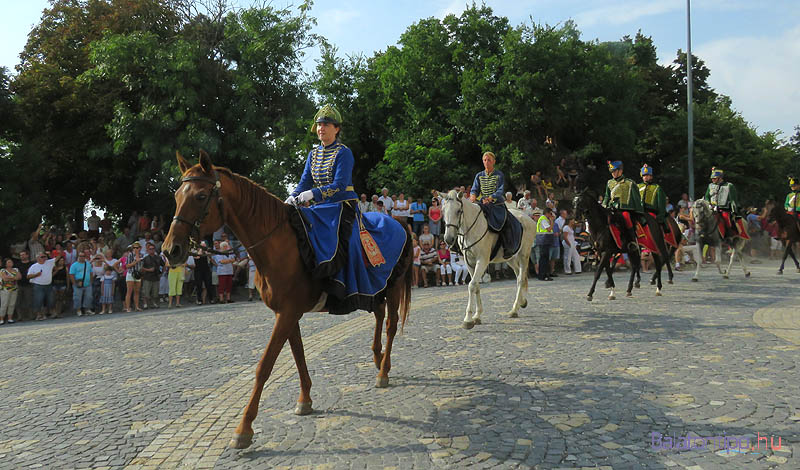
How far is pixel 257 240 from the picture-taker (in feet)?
15.4

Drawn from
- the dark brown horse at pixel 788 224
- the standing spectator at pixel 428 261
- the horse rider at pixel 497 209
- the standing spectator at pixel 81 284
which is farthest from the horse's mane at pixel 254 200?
the dark brown horse at pixel 788 224

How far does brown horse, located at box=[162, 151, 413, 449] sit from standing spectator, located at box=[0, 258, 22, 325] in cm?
1276

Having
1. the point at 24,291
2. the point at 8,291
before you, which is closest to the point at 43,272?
the point at 8,291

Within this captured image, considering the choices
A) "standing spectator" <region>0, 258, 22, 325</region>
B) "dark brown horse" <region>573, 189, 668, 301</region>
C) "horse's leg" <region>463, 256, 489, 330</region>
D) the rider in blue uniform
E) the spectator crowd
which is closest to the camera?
the rider in blue uniform

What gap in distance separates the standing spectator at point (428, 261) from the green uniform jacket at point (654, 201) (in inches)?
268

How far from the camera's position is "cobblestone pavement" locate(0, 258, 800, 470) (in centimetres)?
405

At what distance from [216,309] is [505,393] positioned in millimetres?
10309

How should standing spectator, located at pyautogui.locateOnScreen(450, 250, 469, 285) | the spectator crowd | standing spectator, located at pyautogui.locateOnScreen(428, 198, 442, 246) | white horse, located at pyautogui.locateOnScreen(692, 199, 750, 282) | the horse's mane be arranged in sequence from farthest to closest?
standing spectator, located at pyautogui.locateOnScreen(428, 198, 442, 246) → standing spectator, located at pyautogui.locateOnScreen(450, 250, 469, 285) → white horse, located at pyautogui.locateOnScreen(692, 199, 750, 282) → the spectator crowd → the horse's mane

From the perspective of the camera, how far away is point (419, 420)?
→ 4.70m

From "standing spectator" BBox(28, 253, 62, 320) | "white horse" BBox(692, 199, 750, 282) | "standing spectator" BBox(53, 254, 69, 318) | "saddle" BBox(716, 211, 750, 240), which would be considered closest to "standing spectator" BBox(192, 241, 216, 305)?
"standing spectator" BBox(53, 254, 69, 318)

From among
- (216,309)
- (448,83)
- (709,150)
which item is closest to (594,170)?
Result: (709,150)

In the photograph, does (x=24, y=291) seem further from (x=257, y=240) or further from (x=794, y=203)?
(x=794, y=203)

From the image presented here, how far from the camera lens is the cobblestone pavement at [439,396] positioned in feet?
13.3

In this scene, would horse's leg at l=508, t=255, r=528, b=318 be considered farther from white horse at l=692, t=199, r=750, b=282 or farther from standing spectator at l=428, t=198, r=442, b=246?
standing spectator at l=428, t=198, r=442, b=246
